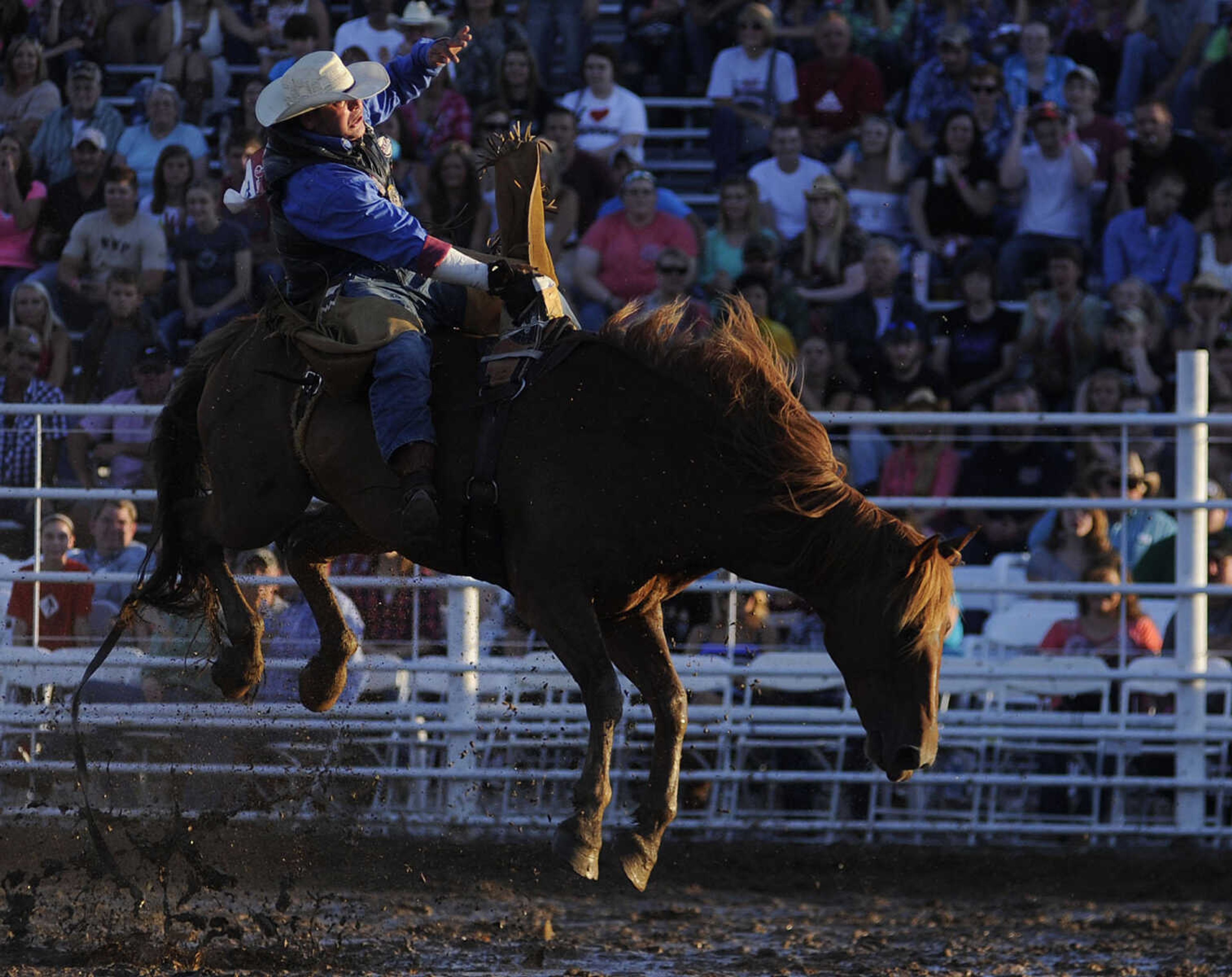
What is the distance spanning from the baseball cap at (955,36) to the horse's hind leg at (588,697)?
6.50 meters

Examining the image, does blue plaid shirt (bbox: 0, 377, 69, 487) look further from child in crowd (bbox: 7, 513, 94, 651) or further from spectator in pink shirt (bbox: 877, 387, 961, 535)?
spectator in pink shirt (bbox: 877, 387, 961, 535)

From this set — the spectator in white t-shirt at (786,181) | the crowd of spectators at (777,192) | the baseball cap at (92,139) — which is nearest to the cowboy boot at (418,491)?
the crowd of spectators at (777,192)

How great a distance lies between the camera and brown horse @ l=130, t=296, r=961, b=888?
4.59 meters

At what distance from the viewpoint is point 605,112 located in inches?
408

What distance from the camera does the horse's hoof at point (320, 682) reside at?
5488 mm

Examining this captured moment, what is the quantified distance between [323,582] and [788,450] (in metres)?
1.62

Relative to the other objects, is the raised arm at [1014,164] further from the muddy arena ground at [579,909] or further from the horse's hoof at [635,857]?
the horse's hoof at [635,857]

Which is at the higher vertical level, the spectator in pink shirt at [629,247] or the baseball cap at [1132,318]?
the spectator in pink shirt at [629,247]

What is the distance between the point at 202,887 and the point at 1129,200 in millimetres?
6190

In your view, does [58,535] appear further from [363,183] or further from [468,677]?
[363,183]

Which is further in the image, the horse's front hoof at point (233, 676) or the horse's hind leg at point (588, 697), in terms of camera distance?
the horse's front hoof at point (233, 676)

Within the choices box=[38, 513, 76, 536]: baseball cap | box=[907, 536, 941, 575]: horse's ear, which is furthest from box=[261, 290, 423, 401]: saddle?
box=[38, 513, 76, 536]: baseball cap

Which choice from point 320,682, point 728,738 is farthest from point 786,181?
point 320,682

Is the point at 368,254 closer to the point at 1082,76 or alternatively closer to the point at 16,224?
the point at 16,224
